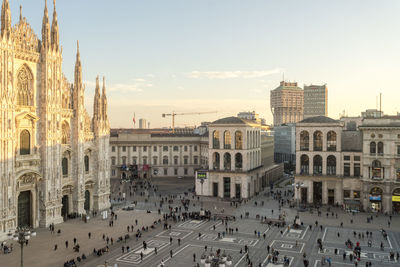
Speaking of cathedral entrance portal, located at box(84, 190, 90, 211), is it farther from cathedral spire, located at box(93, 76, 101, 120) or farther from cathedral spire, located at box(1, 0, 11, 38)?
cathedral spire, located at box(1, 0, 11, 38)

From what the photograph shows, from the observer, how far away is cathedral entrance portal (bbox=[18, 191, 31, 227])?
5347cm

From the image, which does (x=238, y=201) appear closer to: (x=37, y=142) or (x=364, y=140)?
(x=364, y=140)

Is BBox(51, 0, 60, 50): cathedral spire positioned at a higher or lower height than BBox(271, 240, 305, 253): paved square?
higher

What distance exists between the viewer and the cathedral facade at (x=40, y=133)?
164 ft

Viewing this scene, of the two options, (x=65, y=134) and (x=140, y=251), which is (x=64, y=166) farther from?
(x=140, y=251)

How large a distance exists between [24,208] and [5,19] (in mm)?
26542

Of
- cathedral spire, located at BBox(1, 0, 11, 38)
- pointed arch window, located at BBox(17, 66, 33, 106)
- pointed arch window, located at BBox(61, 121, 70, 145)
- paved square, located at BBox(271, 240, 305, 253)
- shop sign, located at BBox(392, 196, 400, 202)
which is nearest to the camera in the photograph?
paved square, located at BBox(271, 240, 305, 253)

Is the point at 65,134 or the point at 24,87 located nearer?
the point at 24,87

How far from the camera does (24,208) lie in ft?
178

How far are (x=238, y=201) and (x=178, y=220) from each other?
20.1 m

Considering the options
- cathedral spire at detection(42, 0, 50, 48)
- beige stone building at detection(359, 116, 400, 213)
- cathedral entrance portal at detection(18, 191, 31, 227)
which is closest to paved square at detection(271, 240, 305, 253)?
beige stone building at detection(359, 116, 400, 213)

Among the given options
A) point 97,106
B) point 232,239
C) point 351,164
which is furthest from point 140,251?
point 351,164

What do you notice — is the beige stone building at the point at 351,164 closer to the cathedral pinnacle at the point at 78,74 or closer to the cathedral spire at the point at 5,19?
the cathedral pinnacle at the point at 78,74

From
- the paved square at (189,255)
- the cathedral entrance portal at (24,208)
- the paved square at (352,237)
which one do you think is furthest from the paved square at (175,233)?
the cathedral entrance portal at (24,208)
